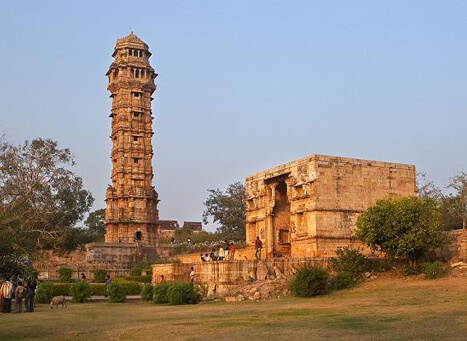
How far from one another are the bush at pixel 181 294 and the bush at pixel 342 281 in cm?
524

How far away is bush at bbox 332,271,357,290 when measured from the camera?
22.2 meters

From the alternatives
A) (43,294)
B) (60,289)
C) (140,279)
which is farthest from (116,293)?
(140,279)

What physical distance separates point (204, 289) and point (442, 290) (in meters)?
9.65

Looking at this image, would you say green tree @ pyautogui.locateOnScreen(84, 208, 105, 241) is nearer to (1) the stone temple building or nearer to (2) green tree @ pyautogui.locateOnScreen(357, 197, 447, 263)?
(1) the stone temple building

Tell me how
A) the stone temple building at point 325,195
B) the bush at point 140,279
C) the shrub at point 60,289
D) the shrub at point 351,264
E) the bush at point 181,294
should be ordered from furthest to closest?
the bush at point 140,279, the shrub at point 60,289, the stone temple building at point 325,195, the shrub at point 351,264, the bush at point 181,294

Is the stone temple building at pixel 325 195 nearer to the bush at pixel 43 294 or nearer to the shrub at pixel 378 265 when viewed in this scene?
the shrub at pixel 378 265

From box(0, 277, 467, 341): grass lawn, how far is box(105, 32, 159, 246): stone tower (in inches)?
1302

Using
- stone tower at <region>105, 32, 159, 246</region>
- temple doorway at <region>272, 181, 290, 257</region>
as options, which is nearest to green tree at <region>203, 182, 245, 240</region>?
stone tower at <region>105, 32, 159, 246</region>

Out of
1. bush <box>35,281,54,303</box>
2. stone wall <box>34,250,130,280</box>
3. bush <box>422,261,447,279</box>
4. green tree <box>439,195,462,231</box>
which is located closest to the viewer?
bush <box>422,261,447,279</box>

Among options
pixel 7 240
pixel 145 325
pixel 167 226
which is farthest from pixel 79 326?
pixel 167 226

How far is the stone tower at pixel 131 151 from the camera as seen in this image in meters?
52.7

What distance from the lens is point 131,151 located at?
53750mm

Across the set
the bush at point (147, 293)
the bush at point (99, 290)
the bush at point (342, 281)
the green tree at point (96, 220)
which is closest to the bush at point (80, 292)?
the bush at point (147, 293)

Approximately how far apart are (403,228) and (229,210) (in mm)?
39196
